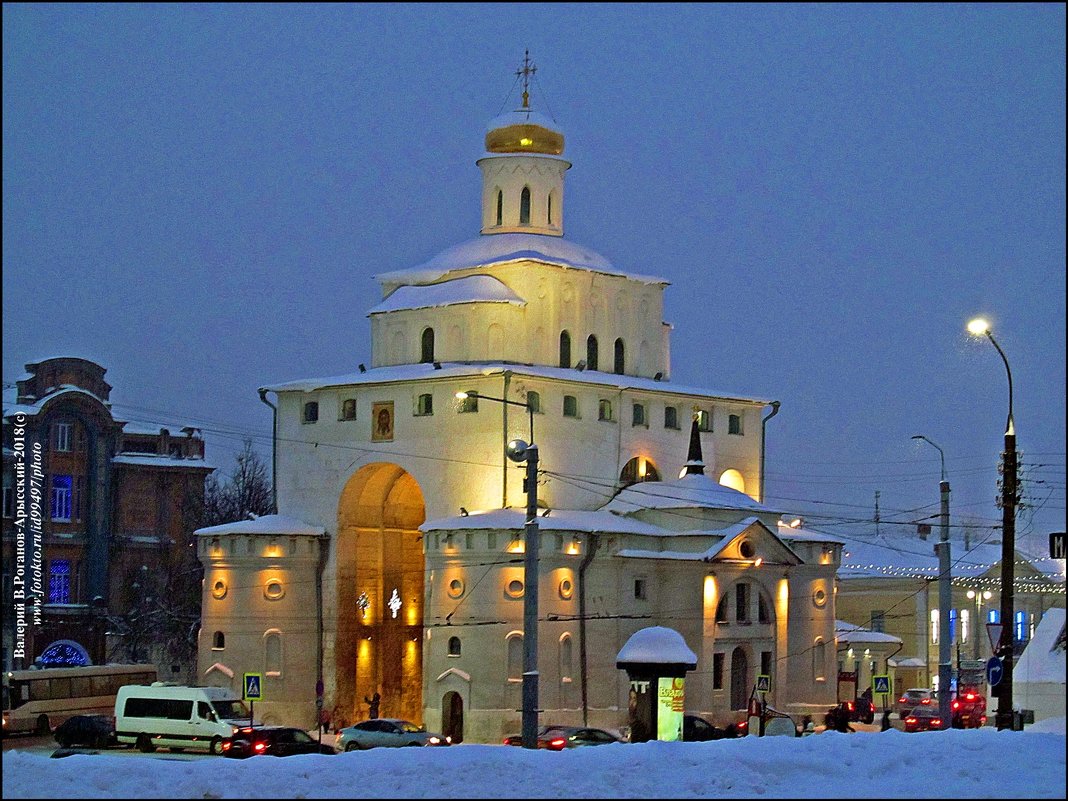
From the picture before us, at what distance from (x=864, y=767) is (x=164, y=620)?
61949 millimetres

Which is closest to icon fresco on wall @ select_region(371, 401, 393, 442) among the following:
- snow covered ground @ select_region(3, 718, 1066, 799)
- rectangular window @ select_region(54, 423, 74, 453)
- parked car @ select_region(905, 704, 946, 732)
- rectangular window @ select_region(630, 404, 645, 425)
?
rectangular window @ select_region(630, 404, 645, 425)

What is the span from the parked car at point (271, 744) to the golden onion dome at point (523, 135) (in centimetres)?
2977

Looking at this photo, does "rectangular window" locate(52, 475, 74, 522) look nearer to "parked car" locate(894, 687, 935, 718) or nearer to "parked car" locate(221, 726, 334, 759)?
"parked car" locate(894, 687, 935, 718)

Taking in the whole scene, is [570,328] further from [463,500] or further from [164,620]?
[164,620]

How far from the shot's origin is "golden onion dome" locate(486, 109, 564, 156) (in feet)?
234

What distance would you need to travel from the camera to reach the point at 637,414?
67188mm

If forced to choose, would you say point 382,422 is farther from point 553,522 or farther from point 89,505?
point 89,505

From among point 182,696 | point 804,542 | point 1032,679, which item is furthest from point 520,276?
point 1032,679

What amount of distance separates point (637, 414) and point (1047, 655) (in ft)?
112

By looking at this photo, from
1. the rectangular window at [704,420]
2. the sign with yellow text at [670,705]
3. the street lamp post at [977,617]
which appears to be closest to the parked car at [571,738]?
the sign with yellow text at [670,705]

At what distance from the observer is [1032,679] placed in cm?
3375

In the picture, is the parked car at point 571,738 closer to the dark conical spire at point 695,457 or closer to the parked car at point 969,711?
the parked car at point 969,711

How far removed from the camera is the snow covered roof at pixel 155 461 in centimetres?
8800

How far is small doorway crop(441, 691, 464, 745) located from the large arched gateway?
5332mm
